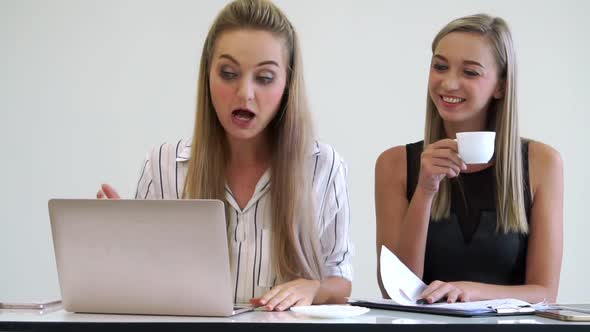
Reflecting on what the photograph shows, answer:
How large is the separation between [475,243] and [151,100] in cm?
191

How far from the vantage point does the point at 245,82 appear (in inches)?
79.0

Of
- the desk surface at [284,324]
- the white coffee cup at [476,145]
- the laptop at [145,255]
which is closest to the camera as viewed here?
the desk surface at [284,324]

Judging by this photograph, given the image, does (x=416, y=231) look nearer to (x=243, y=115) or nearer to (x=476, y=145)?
(x=476, y=145)

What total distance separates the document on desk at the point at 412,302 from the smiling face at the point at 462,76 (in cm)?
58

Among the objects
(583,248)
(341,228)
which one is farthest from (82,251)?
(583,248)

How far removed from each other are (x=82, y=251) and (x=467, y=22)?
1.26 metres

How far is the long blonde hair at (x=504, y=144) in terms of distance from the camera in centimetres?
219

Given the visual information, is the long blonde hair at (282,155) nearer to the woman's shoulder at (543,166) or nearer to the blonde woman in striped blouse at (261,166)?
the blonde woman in striped blouse at (261,166)

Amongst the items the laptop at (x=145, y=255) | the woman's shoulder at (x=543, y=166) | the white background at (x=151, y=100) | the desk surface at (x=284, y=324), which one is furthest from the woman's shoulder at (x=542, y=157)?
the white background at (x=151, y=100)

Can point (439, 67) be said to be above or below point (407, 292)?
above

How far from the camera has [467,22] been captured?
7.30ft

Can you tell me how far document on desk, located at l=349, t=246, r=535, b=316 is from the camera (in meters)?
1.56

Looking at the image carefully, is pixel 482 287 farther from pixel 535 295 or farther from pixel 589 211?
pixel 589 211

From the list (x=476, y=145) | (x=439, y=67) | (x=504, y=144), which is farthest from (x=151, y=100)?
(x=476, y=145)
